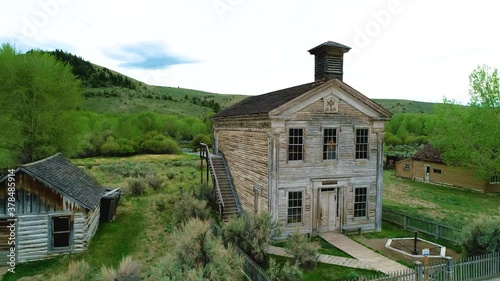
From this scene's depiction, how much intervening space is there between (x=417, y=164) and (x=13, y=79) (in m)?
40.2

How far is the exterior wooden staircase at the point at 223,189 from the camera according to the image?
18.8 meters

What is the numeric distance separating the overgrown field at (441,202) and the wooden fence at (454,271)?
288 inches

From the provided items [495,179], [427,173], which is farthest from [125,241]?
[427,173]

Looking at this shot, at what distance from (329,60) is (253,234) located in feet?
33.3

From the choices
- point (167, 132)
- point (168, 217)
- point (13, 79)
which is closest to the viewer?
point (168, 217)

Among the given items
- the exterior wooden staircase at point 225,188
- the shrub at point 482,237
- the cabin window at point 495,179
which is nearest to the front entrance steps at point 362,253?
Answer: the shrub at point 482,237

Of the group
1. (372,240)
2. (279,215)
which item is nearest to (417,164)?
(372,240)

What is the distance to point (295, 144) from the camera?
15.5 m

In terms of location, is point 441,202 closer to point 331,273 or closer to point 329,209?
point 329,209

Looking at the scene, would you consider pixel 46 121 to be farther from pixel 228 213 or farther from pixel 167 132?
pixel 167 132

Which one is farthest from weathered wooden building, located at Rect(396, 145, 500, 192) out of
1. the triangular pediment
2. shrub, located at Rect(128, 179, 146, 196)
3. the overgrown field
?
shrub, located at Rect(128, 179, 146, 196)

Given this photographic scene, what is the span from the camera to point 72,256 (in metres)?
13.6

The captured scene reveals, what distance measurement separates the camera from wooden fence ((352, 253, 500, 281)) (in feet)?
32.1

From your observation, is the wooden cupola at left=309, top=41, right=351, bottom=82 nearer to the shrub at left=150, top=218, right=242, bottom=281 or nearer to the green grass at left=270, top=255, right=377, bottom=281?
the green grass at left=270, top=255, right=377, bottom=281
